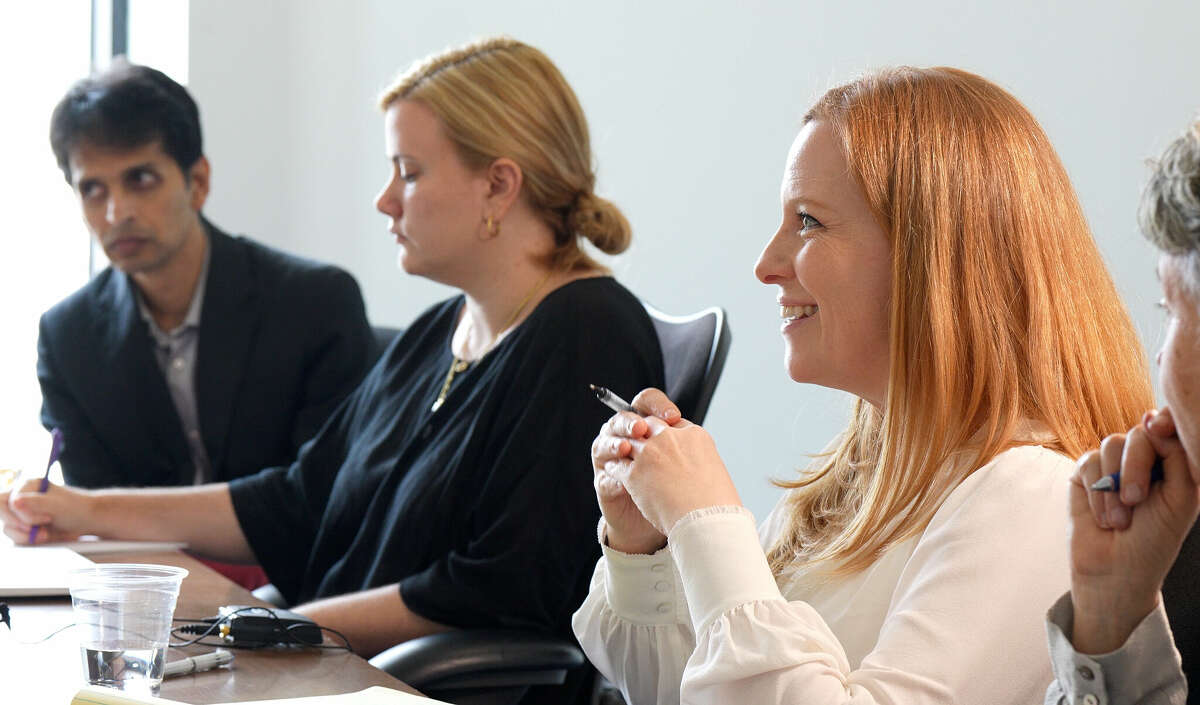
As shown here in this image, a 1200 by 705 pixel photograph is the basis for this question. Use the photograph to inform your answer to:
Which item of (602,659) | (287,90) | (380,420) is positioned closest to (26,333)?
(287,90)

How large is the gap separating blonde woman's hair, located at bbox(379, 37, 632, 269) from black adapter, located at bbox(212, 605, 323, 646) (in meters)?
0.91

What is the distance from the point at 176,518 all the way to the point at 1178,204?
5.86ft

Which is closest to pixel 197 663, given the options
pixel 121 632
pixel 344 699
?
pixel 121 632

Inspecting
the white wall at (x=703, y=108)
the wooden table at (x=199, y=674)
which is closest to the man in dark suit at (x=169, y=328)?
the white wall at (x=703, y=108)

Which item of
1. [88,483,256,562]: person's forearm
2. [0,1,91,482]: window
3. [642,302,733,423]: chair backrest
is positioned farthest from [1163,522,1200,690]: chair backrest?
[0,1,91,482]: window

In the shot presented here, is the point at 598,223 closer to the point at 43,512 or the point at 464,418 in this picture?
the point at 464,418

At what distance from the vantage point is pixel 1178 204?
775 mm

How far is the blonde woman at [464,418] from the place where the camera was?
68.5 inches

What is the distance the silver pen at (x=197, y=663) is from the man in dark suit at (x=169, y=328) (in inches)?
55.1

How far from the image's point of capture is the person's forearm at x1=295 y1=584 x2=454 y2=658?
174 centimetres

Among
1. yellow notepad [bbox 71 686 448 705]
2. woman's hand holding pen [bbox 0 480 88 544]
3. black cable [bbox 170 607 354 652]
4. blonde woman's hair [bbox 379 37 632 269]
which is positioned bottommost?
woman's hand holding pen [bbox 0 480 88 544]

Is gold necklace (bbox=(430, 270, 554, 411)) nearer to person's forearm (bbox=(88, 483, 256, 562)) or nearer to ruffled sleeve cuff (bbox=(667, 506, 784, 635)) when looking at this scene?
person's forearm (bbox=(88, 483, 256, 562))

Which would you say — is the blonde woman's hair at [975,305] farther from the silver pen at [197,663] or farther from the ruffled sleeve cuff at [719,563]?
the silver pen at [197,663]

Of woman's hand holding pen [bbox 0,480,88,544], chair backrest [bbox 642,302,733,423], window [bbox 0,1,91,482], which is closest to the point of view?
chair backrest [bbox 642,302,733,423]
